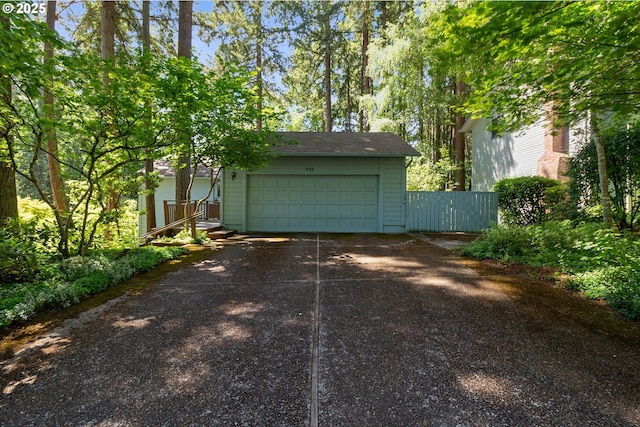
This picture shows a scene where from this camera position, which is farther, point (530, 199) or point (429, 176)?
point (429, 176)

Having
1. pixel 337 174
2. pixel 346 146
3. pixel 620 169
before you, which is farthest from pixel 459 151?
pixel 620 169

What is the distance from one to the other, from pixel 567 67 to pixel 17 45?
566 centimetres

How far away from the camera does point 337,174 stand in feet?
31.7

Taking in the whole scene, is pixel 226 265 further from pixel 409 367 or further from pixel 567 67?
pixel 567 67

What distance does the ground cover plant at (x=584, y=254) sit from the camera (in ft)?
9.73

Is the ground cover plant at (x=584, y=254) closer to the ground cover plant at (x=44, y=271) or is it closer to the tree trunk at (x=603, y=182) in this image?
the tree trunk at (x=603, y=182)

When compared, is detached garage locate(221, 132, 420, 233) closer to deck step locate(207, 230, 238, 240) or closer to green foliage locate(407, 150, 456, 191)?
deck step locate(207, 230, 238, 240)

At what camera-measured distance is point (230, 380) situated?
5.86 feet

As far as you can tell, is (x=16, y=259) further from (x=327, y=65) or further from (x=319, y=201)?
(x=327, y=65)

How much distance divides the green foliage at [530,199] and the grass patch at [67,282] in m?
9.12

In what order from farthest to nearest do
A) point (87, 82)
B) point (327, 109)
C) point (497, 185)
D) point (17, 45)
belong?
point (327, 109), point (497, 185), point (87, 82), point (17, 45)

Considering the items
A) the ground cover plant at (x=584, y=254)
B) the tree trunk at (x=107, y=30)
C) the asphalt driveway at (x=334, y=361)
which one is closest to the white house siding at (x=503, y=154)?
the ground cover plant at (x=584, y=254)

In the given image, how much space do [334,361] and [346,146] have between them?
867 centimetres

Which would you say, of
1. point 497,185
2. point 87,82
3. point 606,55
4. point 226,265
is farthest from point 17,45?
point 497,185
